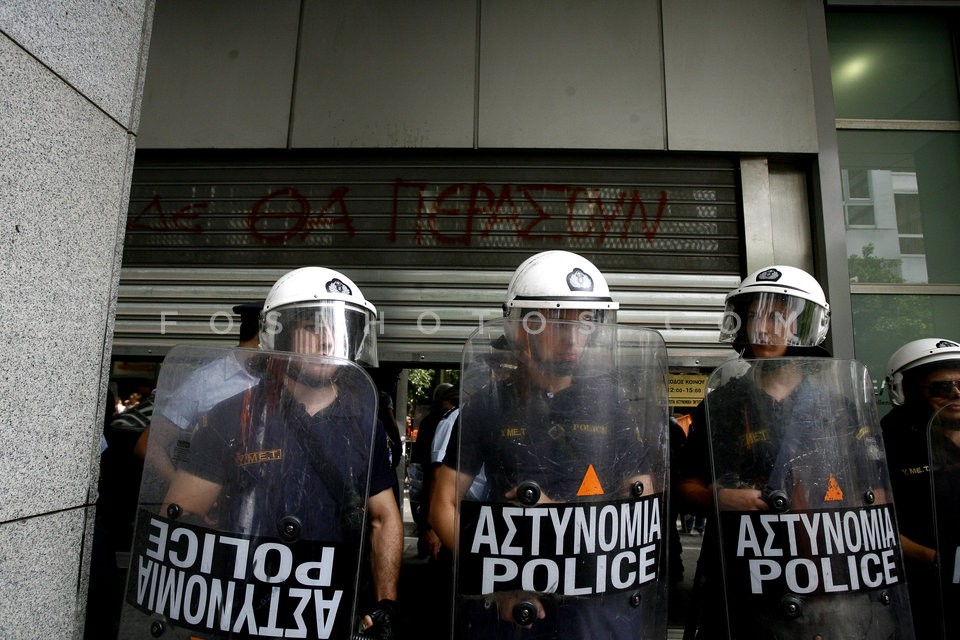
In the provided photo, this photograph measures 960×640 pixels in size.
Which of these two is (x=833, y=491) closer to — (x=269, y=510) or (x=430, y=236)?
(x=269, y=510)

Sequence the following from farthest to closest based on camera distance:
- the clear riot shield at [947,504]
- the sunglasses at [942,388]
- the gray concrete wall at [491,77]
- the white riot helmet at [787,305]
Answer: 1. the gray concrete wall at [491,77]
2. the white riot helmet at [787,305]
3. the sunglasses at [942,388]
4. the clear riot shield at [947,504]

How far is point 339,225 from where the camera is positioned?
4527mm

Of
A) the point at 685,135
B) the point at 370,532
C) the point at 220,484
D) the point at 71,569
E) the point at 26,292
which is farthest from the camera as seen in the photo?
the point at 685,135

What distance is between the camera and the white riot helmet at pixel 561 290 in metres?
2.04

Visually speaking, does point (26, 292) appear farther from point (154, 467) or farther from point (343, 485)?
point (343, 485)

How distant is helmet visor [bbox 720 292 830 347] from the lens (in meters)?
2.50

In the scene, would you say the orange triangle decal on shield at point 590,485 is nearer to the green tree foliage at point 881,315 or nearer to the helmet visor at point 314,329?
the helmet visor at point 314,329

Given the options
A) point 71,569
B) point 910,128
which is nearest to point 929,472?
point 71,569

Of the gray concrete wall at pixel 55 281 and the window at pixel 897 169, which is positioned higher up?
the window at pixel 897 169

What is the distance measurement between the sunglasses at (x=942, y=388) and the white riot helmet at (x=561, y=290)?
5.04 feet

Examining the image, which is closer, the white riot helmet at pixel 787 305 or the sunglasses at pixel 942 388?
the sunglasses at pixel 942 388

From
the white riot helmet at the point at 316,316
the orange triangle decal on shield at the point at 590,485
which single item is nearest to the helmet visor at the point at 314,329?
the white riot helmet at the point at 316,316

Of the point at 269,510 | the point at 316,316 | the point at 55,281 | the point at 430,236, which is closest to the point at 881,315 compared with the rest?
the point at 430,236

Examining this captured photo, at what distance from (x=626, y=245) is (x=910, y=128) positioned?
102 inches
